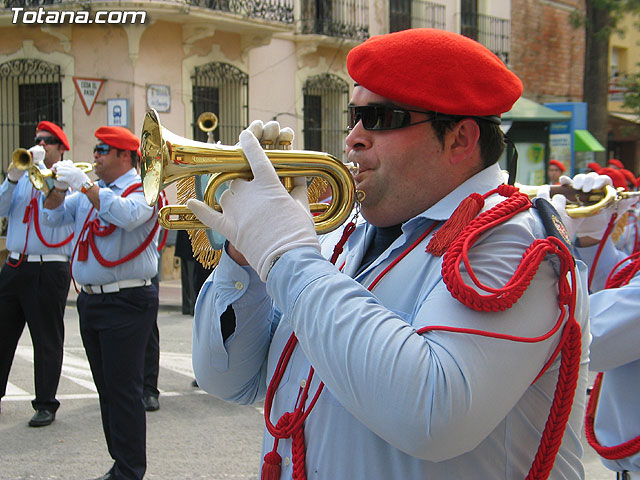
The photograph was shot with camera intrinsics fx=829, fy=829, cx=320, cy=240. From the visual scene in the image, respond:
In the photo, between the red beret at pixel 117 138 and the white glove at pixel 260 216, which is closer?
the white glove at pixel 260 216

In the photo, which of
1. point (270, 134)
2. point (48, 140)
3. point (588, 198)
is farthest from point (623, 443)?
point (48, 140)

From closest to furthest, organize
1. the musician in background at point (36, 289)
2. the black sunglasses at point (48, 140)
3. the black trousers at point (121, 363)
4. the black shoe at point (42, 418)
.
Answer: the black trousers at point (121, 363) < the black shoe at point (42, 418) < the musician in background at point (36, 289) < the black sunglasses at point (48, 140)

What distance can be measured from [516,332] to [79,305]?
3.82 metres

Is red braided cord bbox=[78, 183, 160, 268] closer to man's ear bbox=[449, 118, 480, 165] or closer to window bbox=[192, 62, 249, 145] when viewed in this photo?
man's ear bbox=[449, 118, 480, 165]

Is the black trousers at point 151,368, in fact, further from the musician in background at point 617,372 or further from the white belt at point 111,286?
the musician in background at point 617,372

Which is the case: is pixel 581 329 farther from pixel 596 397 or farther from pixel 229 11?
pixel 229 11

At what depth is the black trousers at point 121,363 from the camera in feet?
14.3

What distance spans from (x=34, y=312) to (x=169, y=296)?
6630 millimetres

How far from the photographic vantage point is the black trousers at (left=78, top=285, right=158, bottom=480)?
437 centimetres

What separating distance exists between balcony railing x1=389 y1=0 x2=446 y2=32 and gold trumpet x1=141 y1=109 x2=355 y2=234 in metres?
17.6

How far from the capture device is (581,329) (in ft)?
5.64

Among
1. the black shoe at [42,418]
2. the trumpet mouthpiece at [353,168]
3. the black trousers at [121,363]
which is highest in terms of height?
the trumpet mouthpiece at [353,168]

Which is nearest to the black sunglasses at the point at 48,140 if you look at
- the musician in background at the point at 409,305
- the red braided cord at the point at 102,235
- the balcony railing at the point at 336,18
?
the red braided cord at the point at 102,235

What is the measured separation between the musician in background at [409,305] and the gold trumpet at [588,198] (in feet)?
9.42
